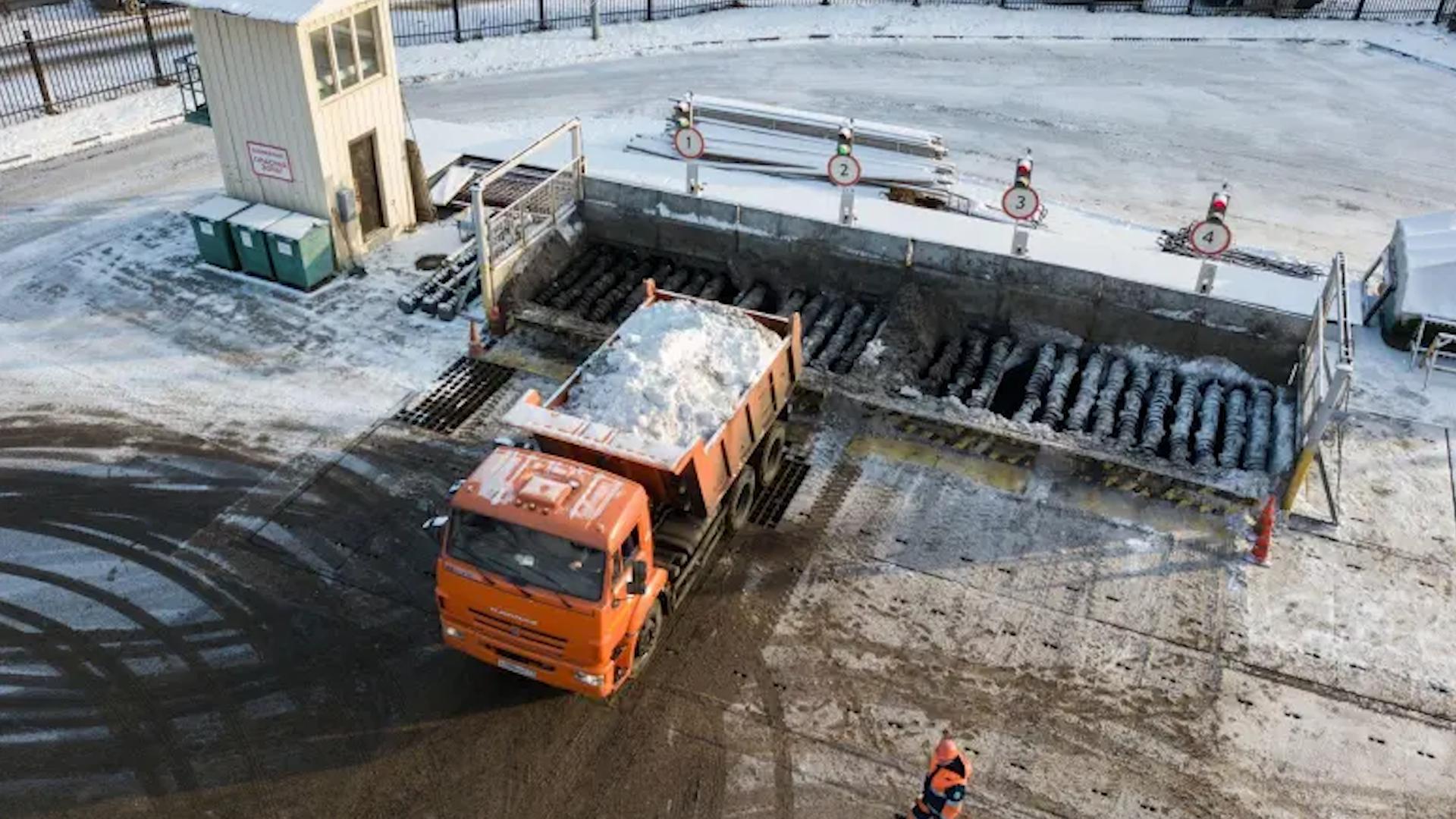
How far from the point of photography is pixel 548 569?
1019 cm

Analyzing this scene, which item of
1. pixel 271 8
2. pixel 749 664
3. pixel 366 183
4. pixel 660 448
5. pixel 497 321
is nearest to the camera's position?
pixel 660 448

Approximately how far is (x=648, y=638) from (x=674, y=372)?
307cm

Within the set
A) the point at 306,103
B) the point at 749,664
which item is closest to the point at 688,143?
the point at 306,103

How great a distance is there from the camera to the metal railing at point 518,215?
16.3 meters

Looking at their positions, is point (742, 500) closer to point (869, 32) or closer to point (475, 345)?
point (475, 345)

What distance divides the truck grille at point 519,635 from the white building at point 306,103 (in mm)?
9948

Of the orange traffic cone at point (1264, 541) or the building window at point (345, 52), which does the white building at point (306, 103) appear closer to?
the building window at point (345, 52)

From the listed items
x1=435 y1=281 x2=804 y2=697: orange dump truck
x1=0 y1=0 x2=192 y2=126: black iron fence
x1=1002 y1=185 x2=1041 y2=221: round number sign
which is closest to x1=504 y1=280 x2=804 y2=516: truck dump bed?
x1=435 y1=281 x2=804 y2=697: orange dump truck

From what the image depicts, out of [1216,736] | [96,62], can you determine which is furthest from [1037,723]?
[96,62]

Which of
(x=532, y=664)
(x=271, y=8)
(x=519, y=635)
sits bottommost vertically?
(x=532, y=664)

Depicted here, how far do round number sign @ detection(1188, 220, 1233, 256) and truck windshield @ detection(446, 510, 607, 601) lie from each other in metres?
9.83

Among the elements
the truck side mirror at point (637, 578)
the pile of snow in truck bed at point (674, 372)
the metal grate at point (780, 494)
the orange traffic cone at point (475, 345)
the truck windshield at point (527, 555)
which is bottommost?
the metal grate at point (780, 494)

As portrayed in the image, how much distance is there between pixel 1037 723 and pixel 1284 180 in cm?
1594

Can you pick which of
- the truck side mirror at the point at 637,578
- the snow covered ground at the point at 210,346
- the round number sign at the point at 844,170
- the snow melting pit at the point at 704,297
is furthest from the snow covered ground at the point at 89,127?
the truck side mirror at the point at 637,578
